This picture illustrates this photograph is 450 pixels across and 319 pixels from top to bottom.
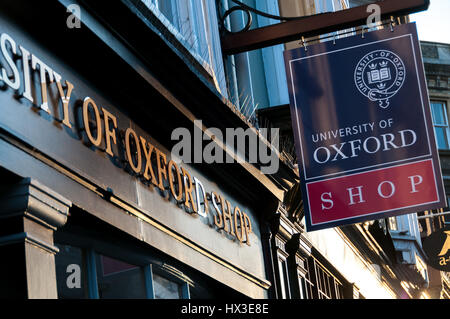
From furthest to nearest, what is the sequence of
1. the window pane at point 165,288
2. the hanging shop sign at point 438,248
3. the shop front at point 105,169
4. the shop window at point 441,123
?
the shop window at point 441,123 < the hanging shop sign at point 438,248 < the window pane at point 165,288 < the shop front at point 105,169

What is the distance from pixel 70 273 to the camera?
7062 millimetres

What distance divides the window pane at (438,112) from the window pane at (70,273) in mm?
30069

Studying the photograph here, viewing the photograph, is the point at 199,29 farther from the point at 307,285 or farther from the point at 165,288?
the point at 307,285

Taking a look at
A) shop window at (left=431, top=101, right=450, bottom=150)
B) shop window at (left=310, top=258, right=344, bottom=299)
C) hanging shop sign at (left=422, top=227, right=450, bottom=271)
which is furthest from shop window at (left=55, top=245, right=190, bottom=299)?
shop window at (left=431, top=101, right=450, bottom=150)

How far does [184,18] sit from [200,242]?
2689 millimetres

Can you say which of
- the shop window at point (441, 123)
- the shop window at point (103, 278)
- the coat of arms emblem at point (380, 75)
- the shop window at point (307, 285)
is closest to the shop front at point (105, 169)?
the shop window at point (103, 278)

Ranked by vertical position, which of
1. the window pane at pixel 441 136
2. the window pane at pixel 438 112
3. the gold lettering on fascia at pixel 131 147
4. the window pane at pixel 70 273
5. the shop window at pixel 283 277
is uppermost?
the window pane at pixel 438 112

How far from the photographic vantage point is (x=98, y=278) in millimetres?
7414

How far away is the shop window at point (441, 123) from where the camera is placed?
116 ft

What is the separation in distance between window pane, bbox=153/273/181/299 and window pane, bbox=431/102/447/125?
28.3 m

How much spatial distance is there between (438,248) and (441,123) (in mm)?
13510

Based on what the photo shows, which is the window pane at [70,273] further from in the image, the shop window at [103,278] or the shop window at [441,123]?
the shop window at [441,123]

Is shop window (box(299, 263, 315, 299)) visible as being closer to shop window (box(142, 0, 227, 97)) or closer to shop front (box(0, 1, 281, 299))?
shop front (box(0, 1, 281, 299))
